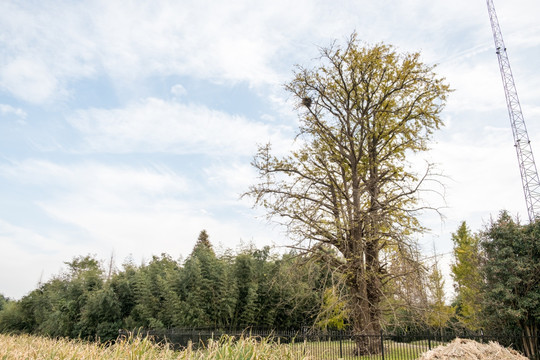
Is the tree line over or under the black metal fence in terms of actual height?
over

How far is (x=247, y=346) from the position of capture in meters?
5.30

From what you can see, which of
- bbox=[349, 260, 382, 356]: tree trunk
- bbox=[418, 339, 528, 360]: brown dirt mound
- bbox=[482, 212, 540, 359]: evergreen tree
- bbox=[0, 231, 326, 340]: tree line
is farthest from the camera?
bbox=[0, 231, 326, 340]: tree line

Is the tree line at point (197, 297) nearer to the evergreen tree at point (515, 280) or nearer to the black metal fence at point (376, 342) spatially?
the black metal fence at point (376, 342)

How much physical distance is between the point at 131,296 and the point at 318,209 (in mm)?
12408

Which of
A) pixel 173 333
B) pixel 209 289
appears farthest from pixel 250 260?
pixel 173 333

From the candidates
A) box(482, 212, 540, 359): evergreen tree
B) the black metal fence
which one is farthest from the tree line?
box(482, 212, 540, 359): evergreen tree

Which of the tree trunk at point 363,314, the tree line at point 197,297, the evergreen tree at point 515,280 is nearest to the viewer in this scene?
the evergreen tree at point 515,280

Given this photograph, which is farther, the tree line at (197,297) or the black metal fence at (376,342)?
the tree line at (197,297)

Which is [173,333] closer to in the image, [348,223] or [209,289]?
[209,289]

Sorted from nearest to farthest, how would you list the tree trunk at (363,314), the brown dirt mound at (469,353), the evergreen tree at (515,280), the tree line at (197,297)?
the brown dirt mound at (469,353)
the evergreen tree at (515,280)
the tree trunk at (363,314)
the tree line at (197,297)

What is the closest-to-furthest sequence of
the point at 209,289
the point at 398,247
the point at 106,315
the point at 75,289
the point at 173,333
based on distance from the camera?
1. the point at 398,247
2. the point at 173,333
3. the point at 209,289
4. the point at 106,315
5. the point at 75,289

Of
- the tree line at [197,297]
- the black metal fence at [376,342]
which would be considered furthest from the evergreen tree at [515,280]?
the tree line at [197,297]

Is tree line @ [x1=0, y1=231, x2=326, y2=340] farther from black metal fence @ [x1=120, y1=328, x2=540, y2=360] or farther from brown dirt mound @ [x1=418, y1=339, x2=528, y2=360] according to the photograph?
brown dirt mound @ [x1=418, y1=339, x2=528, y2=360]

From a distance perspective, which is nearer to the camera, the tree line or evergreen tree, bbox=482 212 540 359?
evergreen tree, bbox=482 212 540 359
